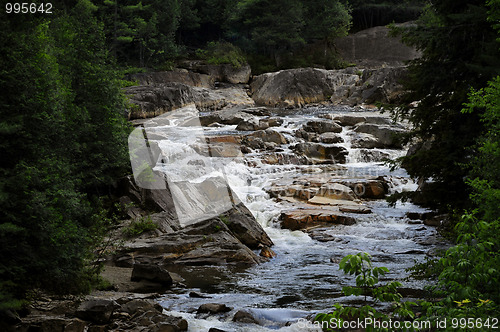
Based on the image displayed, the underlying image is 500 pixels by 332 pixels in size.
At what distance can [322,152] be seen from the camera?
82.9 feet

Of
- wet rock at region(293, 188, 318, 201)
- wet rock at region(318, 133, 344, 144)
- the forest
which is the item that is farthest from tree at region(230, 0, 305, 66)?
the forest

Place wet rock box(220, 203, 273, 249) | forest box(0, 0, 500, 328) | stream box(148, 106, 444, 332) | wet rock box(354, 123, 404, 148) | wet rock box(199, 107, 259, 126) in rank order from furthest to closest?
wet rock box(199, 107, 259, 126)
wet rock box(354, 123, 404, 148)
wet rock box(220, 203, 273, 249)
stream box(148, 106, 444, 332)
forest box(0, 0, 500, 328)

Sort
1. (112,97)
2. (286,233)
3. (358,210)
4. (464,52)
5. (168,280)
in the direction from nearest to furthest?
(168,280), (464,52), (112,97), (286,233), (358,210)

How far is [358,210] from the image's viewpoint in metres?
17.7

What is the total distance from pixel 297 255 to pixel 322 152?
40.0 feet

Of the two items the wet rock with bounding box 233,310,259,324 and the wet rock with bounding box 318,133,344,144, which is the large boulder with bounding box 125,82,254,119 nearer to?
the wet rock with bounding box 318,133,344,144

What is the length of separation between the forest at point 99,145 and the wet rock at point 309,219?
167 inches

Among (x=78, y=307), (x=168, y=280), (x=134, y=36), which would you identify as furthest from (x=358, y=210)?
(x=134, y=36)

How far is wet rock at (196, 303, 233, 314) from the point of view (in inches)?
340

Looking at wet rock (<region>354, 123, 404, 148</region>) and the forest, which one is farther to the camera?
wet rock (<region>354, 123, 404, 148</region>)

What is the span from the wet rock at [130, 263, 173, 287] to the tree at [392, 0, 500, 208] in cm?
663

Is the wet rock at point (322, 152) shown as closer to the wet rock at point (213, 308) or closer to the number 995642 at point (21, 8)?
the wet rock at point (213, 308)

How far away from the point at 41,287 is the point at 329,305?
5204mm

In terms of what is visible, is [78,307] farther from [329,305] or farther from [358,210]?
[358,210]
